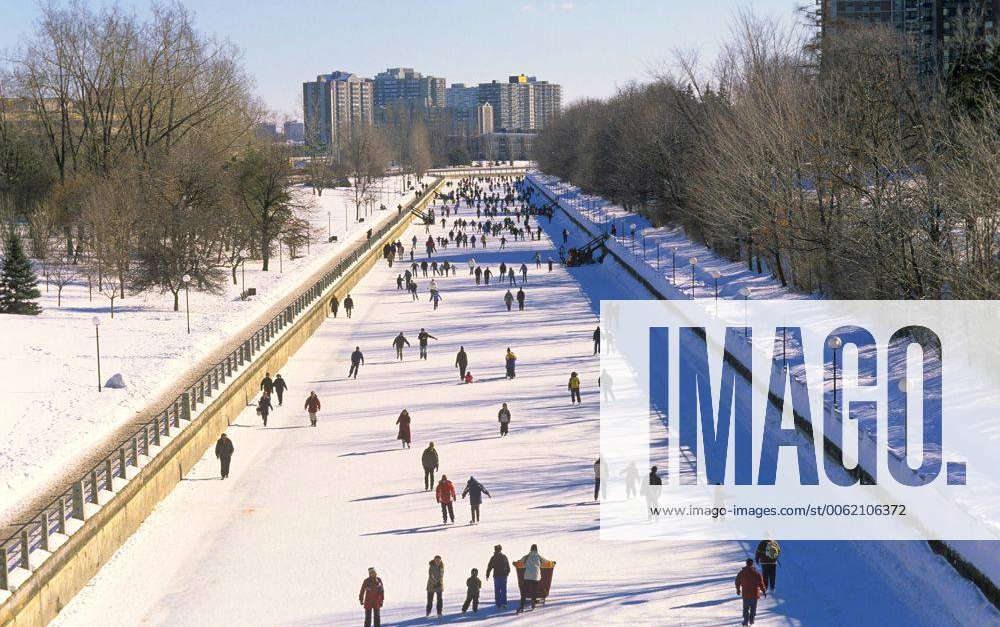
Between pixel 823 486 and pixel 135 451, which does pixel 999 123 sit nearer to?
pixel 823 486

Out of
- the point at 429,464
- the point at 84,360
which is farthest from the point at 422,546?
the point at 84,360

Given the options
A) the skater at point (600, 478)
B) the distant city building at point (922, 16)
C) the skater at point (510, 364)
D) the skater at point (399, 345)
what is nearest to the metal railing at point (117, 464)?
the skater at point (399, 345)

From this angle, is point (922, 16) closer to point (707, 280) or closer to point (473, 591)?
point (707, 280)

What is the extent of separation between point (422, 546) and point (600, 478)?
3456mm

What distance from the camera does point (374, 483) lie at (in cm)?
2017

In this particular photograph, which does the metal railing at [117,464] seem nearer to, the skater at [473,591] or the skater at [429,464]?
the skater at [429,464]

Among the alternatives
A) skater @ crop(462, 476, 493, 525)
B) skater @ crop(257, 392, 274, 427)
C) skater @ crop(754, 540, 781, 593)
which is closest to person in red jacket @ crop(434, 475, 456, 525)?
skater @ crop(462, 476, 493, 525)

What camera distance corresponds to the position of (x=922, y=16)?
70625 mm

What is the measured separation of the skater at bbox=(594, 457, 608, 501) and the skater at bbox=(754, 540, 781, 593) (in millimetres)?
3778

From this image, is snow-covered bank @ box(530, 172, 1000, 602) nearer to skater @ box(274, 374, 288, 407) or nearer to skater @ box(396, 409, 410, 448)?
skater @ box(396, 409, 410, 448)

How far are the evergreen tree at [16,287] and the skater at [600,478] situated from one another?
2283 centimetres

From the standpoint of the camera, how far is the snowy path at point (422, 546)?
14.5m

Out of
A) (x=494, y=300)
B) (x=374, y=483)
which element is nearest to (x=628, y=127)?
(x=494, y=300)

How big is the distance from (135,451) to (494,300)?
2824 centimetres
